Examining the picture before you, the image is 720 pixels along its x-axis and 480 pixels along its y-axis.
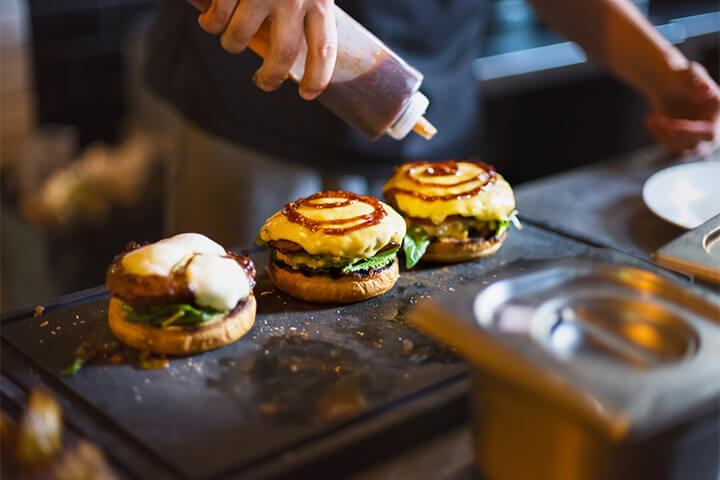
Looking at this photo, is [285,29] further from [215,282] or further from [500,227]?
[500,227]

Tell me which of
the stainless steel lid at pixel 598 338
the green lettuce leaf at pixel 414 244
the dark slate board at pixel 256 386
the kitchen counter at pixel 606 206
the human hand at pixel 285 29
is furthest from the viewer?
the kitchen counter at pixel 606 206

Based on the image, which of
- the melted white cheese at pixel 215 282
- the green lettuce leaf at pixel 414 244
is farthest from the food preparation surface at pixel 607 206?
the melted white cheese at pixel 215 282

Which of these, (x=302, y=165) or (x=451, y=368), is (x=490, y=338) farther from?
(x=302, y=165)

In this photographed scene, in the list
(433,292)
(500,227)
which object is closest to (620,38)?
(500,227)

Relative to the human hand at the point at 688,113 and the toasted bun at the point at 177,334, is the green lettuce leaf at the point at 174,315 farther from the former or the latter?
the human hand at the point at 688,113

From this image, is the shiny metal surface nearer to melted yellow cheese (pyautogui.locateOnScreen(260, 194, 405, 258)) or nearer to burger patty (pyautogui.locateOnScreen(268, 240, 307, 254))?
melted yellow cheese (pyautogui.locateOnScreen(260, 194, 405, 258))

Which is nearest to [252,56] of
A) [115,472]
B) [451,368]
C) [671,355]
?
[451,368]
